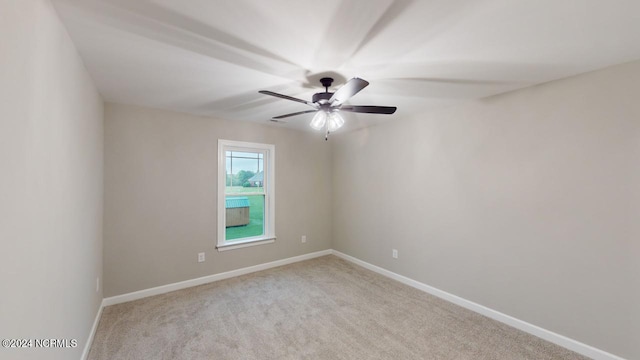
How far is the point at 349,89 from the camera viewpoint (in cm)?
186

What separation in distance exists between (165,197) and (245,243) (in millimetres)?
1315

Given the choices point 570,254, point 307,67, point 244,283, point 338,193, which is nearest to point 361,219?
point 338,193

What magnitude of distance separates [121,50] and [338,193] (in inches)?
147

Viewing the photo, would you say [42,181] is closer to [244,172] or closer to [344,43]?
[344,43]

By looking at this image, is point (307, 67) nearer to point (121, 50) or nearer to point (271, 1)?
point (271, 1)

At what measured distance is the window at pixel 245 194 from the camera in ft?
12.6

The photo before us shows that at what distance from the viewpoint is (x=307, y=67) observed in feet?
6.98

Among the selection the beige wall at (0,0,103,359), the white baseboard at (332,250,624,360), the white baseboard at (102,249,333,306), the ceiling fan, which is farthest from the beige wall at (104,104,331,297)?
the white baseboard at (332,250,624,360)

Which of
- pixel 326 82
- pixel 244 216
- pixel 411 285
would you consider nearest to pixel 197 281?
pixel 244 216

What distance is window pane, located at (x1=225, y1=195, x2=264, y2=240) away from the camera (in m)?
4.12

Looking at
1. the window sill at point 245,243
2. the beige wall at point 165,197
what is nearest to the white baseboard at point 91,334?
the beige wall at point 165,197

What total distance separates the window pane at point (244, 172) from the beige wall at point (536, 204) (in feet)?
7.10

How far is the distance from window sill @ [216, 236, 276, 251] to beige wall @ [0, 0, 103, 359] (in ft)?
5.63

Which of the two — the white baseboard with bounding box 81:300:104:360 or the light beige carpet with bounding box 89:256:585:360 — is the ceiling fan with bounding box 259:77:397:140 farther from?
the white baseboard with bounding box 81:300:104:360
